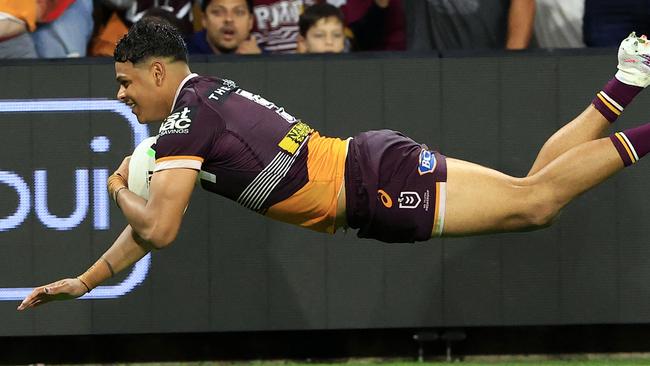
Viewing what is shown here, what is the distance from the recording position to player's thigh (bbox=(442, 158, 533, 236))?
6.77 metres

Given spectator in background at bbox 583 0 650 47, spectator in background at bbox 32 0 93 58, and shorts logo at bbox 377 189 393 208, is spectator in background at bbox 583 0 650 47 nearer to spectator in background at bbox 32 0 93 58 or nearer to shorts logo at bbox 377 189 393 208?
shorts logo at bbox 377 189 393 208

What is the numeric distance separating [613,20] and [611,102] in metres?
1.87

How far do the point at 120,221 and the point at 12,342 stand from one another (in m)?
1.00

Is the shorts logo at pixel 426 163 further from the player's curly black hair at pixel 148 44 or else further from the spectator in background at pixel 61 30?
the spectator in background at pixel 61 30

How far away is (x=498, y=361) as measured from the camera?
851 centimetres

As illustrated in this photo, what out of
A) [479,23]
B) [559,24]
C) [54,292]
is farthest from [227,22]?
[54,292]

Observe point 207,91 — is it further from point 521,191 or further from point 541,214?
point 541,214

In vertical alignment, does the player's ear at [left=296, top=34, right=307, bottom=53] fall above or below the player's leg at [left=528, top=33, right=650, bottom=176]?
above

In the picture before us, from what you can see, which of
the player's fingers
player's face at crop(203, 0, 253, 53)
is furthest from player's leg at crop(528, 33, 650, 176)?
player's face at crop(203, 0, 253, 53)

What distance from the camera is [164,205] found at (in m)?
6.27

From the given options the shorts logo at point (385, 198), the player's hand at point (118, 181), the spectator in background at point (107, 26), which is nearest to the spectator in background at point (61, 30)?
the spectator in background at point (107, 26)

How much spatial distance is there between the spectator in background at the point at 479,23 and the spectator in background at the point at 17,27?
2.38 meters

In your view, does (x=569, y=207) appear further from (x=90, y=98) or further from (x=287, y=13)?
A: (x=90, y=98)

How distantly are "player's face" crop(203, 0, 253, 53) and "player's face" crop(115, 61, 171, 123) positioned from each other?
7.22 feet
